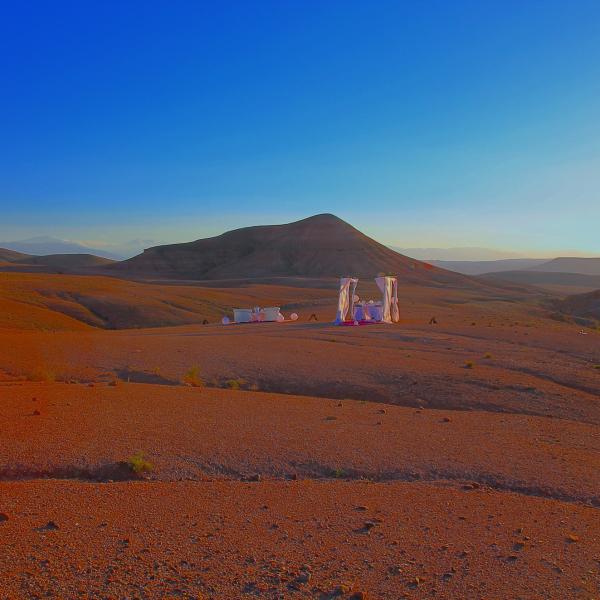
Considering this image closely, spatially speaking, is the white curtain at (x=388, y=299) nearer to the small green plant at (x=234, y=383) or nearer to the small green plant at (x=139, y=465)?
the small green plant at (x=234, y=383)

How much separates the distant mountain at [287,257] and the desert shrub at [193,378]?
85674 mm

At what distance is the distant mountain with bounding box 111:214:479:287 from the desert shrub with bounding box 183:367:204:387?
85.7 metres

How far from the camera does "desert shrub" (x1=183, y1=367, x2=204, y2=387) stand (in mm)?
15156

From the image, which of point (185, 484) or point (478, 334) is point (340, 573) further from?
point (478, 334)

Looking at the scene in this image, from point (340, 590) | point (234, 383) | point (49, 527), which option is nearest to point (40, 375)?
point (234, 383)

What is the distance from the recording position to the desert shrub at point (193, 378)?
15.2 metres

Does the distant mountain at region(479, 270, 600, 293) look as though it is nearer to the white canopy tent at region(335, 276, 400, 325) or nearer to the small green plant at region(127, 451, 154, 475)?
the white canopy tent at region(335, 276, 400, 325)

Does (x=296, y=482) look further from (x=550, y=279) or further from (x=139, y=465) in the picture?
(x=550, y=279)

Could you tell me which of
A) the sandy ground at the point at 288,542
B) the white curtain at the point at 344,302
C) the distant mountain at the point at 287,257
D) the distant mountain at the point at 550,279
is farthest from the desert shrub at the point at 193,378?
the distant mountain at the point at 550,279

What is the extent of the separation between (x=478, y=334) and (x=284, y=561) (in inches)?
857

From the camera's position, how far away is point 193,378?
50.4 feet

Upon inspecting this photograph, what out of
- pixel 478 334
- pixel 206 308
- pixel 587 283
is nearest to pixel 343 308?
pixel 478 334

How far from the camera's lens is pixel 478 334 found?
1028 inches

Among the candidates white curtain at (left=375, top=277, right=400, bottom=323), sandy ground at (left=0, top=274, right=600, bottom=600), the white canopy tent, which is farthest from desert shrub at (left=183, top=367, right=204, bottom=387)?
white curtain at (left=375, top=277, right=400, bottom=323)
